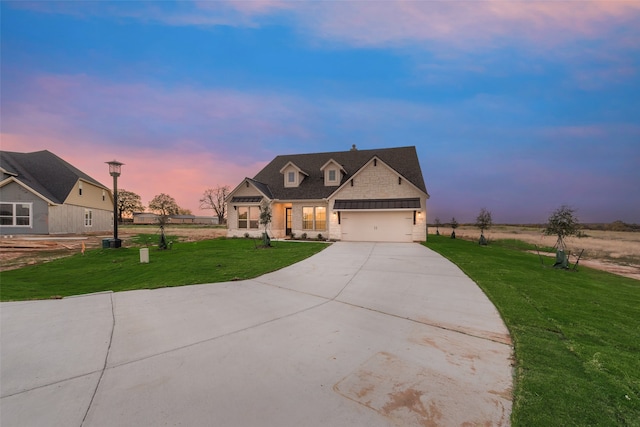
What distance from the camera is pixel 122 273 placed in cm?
1048

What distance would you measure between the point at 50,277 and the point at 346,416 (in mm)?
13725

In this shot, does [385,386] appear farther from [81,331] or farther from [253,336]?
[81,331]

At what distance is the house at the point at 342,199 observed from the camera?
19734 millimetres

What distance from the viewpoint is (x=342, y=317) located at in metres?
5.25

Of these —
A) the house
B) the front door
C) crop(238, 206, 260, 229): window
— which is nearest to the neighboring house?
the house

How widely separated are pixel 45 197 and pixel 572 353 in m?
37.0

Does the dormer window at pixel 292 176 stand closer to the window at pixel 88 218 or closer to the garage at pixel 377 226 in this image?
the garage at pixel 377 226

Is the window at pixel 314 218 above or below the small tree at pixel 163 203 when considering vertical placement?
below

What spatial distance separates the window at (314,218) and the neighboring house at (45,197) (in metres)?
25.2

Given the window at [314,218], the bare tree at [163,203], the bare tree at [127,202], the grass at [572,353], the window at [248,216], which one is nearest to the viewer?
the grass at [572,353]

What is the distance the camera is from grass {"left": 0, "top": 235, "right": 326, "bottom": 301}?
8031 millimetres

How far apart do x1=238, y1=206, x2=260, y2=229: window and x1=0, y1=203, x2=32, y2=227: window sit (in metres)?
20.6

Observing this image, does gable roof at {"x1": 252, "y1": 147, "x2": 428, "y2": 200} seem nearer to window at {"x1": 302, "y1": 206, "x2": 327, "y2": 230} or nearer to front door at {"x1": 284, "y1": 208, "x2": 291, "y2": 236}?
window at {"x1": 302, "y1": 206, "x2": 327, "y2": 230}

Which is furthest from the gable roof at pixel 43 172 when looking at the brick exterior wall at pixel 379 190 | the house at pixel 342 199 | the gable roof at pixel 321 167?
the brick exterior wall at pixel 379 190
